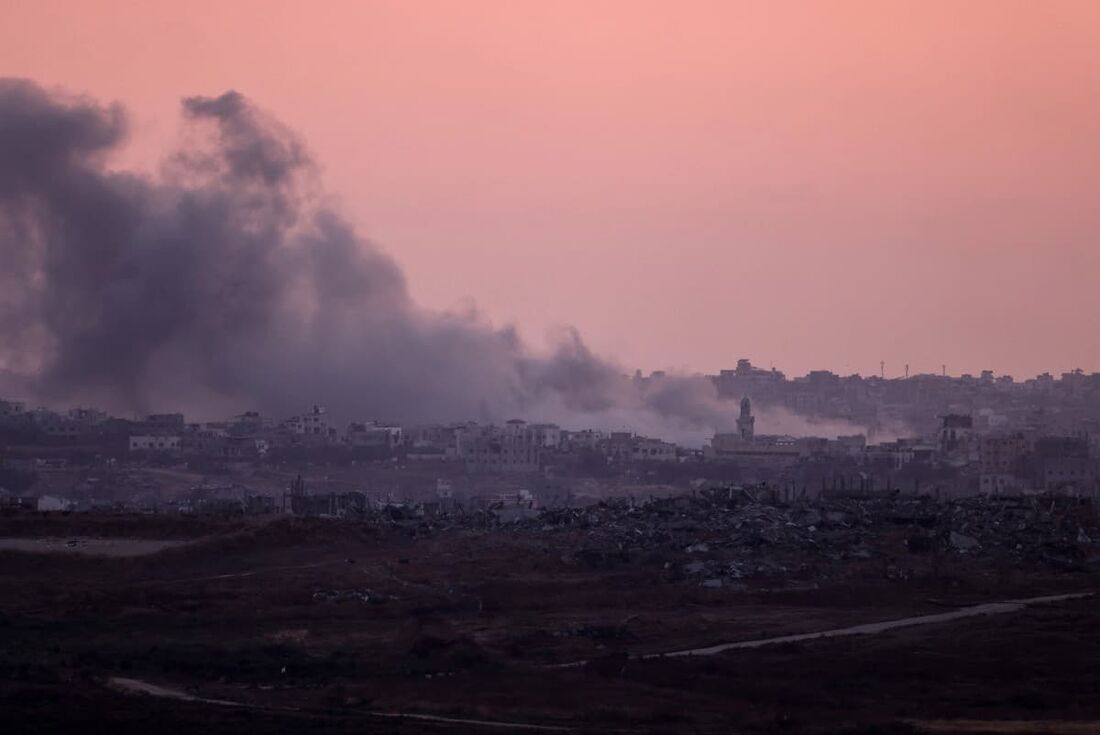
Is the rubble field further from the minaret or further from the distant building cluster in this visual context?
the minaret

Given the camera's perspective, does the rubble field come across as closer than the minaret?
Yes

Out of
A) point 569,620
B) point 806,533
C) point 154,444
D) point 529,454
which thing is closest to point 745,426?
point 529,454

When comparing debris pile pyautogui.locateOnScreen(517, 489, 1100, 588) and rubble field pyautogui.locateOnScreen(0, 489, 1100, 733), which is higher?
debris pile pyautogui.locateOnScreen(517, 489, 1100, 588)

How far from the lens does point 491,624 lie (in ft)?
114

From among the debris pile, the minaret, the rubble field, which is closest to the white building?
the minaret

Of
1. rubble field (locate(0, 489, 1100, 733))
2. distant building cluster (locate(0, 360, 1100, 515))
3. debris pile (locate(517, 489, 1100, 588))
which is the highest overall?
distant building cluster (locate(0, 360, 1100, 515))

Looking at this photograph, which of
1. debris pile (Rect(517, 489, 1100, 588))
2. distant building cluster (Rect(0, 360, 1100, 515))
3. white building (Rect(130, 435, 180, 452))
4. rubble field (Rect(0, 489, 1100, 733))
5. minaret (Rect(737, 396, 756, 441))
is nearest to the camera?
rubble field (Rect(0, 489, 1100, 733))

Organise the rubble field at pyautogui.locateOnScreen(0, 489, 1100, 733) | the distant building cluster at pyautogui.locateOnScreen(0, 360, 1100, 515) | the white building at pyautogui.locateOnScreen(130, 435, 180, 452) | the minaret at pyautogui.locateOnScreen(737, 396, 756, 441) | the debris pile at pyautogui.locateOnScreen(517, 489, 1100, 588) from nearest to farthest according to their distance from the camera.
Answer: the rubble field at pyautogui.locateOnScreen(0, 489, 1100, 733) → the debris pile at pyautogui.locateOnScreen(517, 489, 1100, 588) → the distant building cluster at pyautogui.locateOnScreen(0, 360, 1100, 515) → the white building at pyautogui.locateOnScreen(130, 435, 180, 452) → the minaret at pyautogui.locateOnScreen(737, 396, 756, 441)

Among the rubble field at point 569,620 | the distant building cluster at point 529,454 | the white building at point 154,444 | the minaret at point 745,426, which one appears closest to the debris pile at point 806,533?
the rubble field at point 569,620

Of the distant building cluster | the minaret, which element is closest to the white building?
the distant building cluster

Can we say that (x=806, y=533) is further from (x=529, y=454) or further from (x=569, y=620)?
(x=529, y=454)

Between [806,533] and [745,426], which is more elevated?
[745,426]

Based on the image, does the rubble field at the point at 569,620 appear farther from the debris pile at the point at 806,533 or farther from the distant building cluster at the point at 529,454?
the distant building cluster at the point at 529,454

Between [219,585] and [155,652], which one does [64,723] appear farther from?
[219,585]
